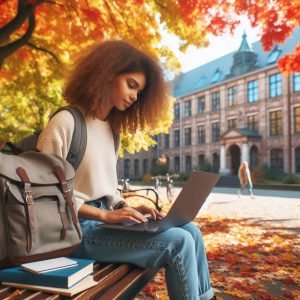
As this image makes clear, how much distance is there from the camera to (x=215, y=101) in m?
40.2

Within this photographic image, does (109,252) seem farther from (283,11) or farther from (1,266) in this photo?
(283,11)

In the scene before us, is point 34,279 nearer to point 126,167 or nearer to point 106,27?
point 106,27

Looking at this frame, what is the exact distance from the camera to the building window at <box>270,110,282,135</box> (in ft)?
106

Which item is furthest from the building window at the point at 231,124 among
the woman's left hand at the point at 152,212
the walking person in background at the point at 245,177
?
the woman's left hand at the point at 152,212

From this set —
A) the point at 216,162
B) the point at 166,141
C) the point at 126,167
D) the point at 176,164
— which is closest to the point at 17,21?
the point at 216,162

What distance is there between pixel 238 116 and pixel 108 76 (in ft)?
117

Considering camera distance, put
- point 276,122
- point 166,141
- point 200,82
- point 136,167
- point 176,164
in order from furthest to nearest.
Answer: point 136,167 < point 166,141 < point 176,164 < point 200,82 < point 276,122

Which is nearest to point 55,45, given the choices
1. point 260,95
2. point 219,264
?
point 219,264

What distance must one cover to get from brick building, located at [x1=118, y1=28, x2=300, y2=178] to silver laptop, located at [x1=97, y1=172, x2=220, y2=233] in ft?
90.5

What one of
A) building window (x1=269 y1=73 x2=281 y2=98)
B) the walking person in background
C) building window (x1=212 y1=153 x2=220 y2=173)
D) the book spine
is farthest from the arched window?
the book spine

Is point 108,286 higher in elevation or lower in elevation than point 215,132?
lower

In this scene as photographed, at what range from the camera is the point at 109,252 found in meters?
1.94

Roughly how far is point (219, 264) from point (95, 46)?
3151 mm

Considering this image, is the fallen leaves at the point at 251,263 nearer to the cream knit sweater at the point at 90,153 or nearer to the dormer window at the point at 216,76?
the cream knit sweater at the point at 90,153
